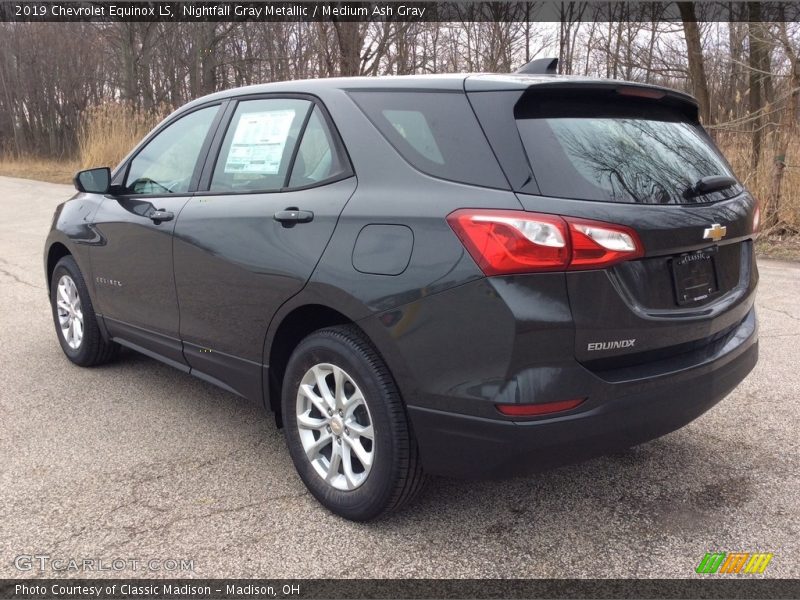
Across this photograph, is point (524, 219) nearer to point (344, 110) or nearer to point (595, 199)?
point (595, 199)

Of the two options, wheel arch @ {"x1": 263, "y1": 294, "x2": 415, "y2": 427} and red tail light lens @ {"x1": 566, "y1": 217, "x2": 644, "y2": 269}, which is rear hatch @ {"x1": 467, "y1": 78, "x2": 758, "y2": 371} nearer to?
red tail light lens @ {"x1": 566, "y1": 217, "x2": 644, "y2": 269}

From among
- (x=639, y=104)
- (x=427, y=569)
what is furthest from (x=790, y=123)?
(x=427, y=569)

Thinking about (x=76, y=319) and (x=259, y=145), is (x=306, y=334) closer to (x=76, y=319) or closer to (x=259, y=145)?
(x=259, y=145)

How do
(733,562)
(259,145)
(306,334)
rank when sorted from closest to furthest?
1. (733,562)
2. (306,334)
3. (259,145)

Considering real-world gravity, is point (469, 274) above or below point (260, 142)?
below

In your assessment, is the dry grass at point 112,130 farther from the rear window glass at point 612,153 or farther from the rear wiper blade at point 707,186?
the rear wiper blade at point 707,186

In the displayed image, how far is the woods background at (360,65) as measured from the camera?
9898mm

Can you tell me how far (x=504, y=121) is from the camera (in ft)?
7.82

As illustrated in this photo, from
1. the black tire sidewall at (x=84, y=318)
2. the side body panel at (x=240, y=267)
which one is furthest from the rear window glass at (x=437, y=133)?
the black tire sidewall at (x=84, y=318)

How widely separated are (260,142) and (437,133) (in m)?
1.05

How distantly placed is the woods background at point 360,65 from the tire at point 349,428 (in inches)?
336

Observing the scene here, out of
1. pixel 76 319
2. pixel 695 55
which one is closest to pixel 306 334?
pixel 76 319

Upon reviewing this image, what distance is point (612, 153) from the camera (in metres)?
2.48

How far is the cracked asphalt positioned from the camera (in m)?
2.51
